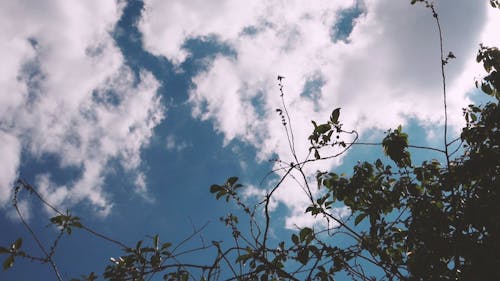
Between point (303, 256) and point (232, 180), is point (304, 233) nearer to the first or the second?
point (303, 256)

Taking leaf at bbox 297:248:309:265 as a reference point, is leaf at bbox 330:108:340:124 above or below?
above

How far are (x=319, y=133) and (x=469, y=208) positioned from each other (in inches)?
62.3

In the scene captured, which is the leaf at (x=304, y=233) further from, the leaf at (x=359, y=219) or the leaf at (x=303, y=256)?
the leaf at (x=359, y=219)

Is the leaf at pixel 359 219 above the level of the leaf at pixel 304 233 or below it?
above

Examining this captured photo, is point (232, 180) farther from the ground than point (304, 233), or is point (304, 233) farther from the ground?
point (232, 180)

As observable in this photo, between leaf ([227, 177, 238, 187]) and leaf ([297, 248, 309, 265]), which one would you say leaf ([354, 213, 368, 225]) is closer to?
leaf ([297, 248, 309, 265])

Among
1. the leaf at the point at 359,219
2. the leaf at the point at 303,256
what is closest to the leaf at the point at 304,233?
the leaf at the point at 303,256

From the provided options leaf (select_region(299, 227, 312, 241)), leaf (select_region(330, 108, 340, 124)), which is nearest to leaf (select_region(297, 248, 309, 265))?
leaf (select_region(299, 227, 312, 241))

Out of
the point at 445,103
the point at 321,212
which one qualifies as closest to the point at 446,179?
the point at 445,103

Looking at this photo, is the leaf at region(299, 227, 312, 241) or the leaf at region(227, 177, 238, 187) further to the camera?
the leaf at region(227, 177, 238, 187)

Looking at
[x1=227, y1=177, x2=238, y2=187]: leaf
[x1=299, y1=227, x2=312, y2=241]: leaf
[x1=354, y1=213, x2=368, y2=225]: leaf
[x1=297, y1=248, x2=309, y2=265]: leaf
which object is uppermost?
[x1=227, y1=177, x2=238, y2=187]: leaf

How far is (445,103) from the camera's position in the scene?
3184 mm

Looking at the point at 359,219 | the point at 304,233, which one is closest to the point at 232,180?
the point at 304,233

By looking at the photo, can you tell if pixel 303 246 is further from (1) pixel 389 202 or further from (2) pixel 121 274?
(2) pixel 121 274
